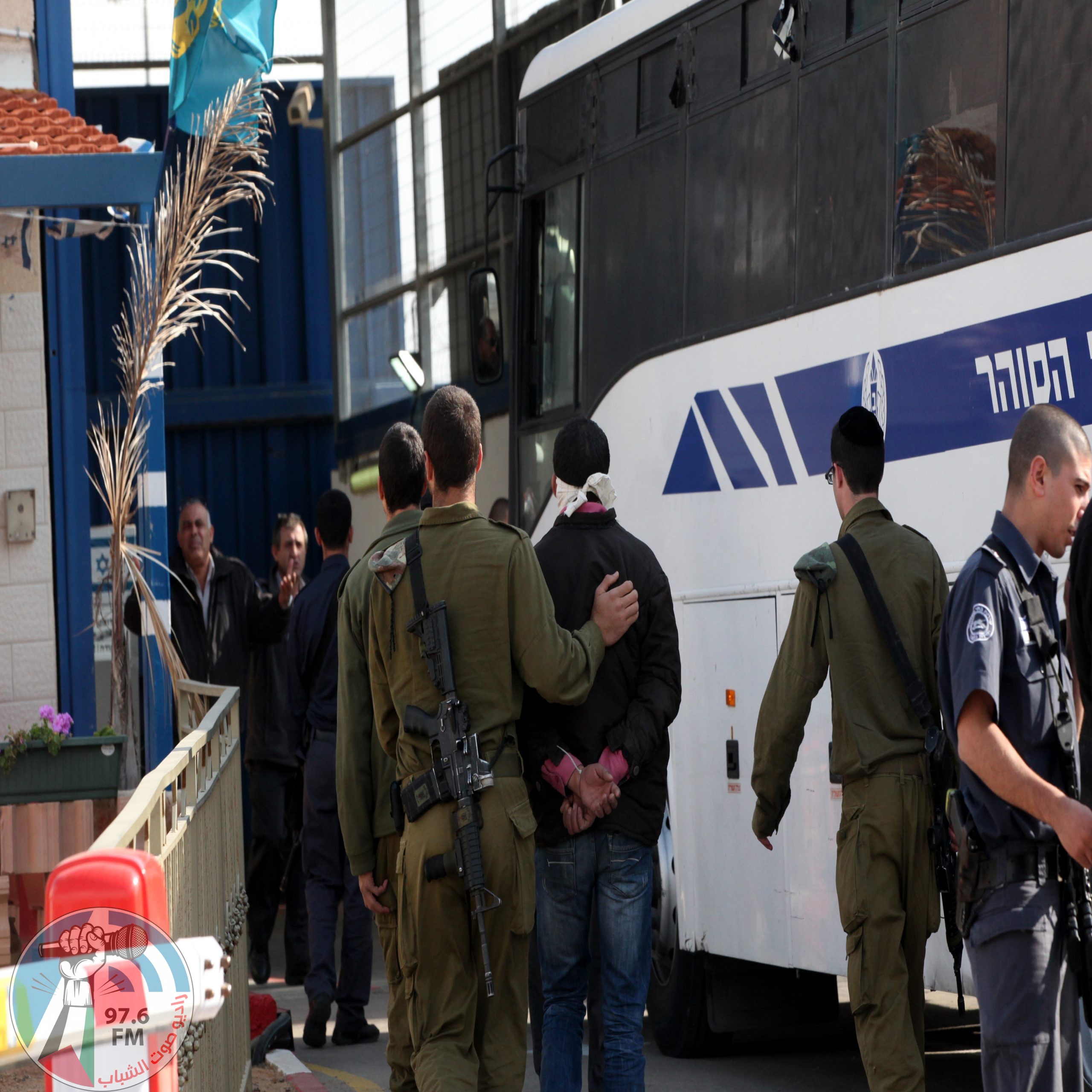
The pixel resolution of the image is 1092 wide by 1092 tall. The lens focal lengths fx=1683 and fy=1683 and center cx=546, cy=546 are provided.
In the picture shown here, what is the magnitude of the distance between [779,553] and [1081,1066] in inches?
109

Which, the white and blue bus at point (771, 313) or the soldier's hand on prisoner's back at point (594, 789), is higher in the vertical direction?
the white and blue bus at point (771, 313)

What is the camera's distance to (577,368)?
24.5ft

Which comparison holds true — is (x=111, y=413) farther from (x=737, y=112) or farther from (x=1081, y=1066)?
(x=1081, y=1066)

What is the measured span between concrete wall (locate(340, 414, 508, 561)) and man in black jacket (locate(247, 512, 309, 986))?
190 centimetres

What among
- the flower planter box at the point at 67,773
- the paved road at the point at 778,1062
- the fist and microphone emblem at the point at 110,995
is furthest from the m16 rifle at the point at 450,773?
the flower planter box at the point at 67,773

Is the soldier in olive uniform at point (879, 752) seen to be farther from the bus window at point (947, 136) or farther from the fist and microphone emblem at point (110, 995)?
the fist and microphone emblem at point (110, 995)

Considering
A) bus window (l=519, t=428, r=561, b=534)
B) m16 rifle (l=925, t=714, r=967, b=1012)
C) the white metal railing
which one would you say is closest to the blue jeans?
m16 rifle (l=925, t=714, r=967, b=1012)

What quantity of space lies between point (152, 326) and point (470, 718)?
3460 mm

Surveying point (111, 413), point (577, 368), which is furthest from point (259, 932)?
point (577, 368)

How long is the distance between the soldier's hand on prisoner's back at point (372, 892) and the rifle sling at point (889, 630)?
166 centimetres

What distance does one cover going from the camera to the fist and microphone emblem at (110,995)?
85.7 inches

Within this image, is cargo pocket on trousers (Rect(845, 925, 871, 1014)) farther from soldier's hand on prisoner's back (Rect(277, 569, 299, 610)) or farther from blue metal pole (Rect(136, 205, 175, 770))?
soldier's hand on prisoner's back (Rect(277, 569, 299, 610))

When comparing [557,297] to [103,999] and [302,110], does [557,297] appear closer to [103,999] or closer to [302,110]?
[103,999]

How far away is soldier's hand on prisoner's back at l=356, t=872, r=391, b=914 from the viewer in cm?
506
